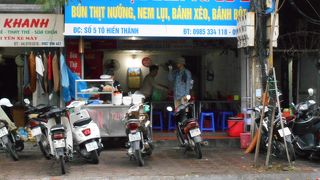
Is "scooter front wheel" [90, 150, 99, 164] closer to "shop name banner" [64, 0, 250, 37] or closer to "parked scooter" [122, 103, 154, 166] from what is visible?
"parked scooter" [122, 103, 154, 166]

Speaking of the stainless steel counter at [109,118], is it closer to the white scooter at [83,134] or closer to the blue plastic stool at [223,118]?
the white scooter at [83,134]

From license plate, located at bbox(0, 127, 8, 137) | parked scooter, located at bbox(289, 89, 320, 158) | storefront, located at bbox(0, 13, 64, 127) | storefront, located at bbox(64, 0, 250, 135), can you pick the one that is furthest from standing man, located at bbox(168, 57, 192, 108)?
license plate, located at bbox(0, 127, 8, 137)

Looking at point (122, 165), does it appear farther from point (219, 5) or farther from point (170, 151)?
point (219, 5)

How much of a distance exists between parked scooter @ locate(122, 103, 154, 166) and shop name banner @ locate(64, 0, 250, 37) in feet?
6.47

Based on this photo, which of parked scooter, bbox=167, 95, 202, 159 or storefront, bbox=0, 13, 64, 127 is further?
storefront, bbox=0, 13, 64, 127

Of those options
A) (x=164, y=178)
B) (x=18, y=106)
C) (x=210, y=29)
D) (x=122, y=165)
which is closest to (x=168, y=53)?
(x=210, y=29)

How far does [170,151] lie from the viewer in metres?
10.3

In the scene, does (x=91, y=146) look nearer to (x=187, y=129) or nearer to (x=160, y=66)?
(x=187, y=129)

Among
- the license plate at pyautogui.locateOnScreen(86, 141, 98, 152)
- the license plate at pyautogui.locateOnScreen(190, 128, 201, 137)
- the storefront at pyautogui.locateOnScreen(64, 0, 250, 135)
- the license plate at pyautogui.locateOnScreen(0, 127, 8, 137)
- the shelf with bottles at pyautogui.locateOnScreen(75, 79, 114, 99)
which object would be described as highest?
the storefront at pyautogui.locateOnScreen(64, 0, 250, 135)

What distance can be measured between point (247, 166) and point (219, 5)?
3.71m

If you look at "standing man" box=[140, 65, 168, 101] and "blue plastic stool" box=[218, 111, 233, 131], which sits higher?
"standing man" box=[140, 65, 168, 101]

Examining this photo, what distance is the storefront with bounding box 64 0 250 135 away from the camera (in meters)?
10.0

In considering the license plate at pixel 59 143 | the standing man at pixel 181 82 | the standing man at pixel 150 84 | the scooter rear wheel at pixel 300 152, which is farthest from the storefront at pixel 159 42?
the scooter rear wheel at pixel 300 152

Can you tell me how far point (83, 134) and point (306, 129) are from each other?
426 centimetres
